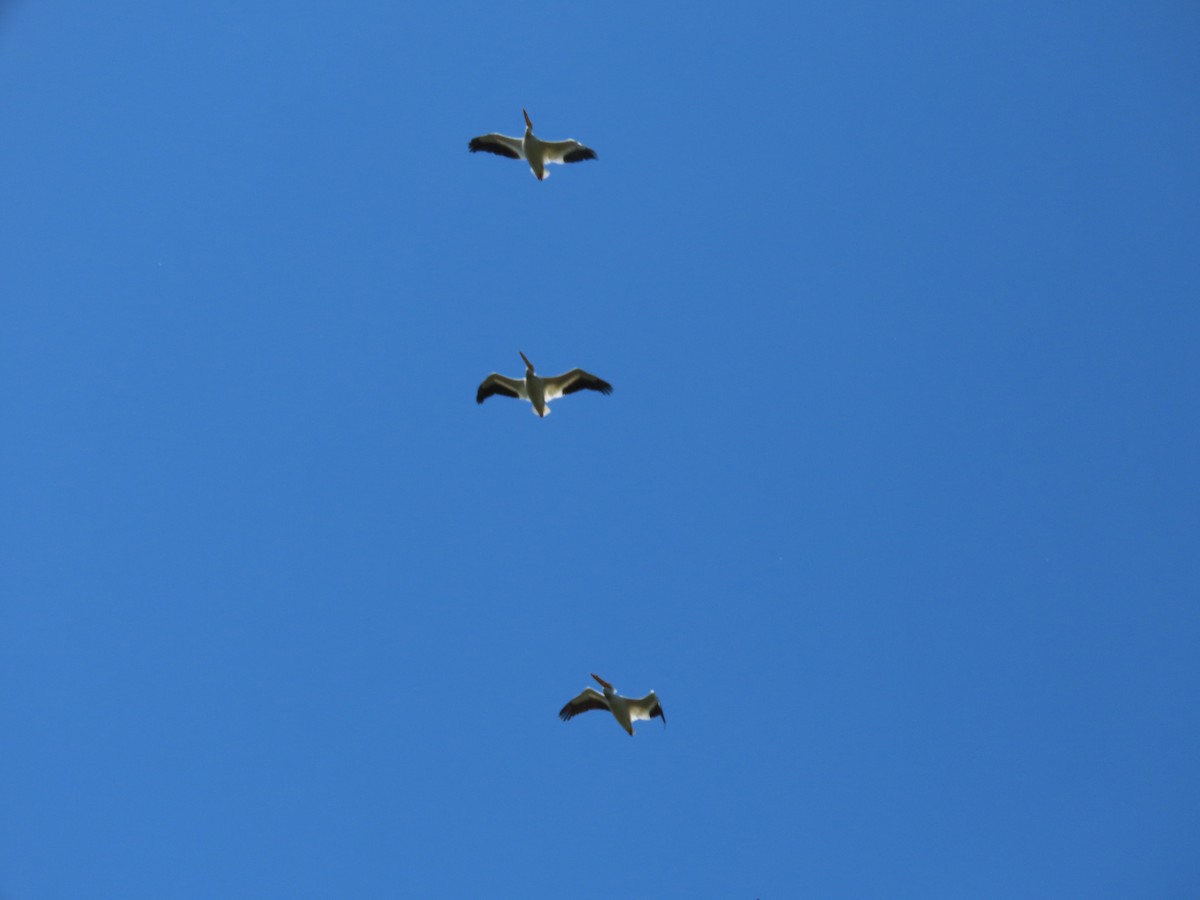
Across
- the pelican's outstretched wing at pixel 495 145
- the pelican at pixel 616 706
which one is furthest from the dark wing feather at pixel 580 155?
the pelican at pixel 616 706

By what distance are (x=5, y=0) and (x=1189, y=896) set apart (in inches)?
1542

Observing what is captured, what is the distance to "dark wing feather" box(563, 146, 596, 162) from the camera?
17062mm

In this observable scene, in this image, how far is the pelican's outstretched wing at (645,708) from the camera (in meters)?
16.8

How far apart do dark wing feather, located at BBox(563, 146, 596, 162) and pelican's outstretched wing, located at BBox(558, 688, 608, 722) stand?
10.6 metres

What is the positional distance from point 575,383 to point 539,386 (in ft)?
→ 2.36

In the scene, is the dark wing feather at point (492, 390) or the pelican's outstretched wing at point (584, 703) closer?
the pelican's outstretched wing at point (584, 703)

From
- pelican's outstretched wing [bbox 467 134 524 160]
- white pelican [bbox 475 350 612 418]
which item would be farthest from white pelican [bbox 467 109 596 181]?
white pelican [bbox 475 350 612 418]

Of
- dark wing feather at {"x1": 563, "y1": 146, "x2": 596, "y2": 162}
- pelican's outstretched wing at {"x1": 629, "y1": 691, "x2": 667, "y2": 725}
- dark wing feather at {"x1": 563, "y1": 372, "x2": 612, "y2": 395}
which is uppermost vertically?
dark wing feather at {"x1": 563, "y1": 146, "x2": 596, "y2": 162}

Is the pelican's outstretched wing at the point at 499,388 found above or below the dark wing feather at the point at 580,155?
below

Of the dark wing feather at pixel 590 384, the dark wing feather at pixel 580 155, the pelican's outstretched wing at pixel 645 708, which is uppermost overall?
the dark wing feather at pixel 580 155

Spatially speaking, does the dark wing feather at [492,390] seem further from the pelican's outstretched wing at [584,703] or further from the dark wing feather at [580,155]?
the pelican's outstretched wing at [584,703]

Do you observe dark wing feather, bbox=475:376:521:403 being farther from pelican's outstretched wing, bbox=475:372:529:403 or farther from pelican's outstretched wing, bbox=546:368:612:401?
pelican's outstretched wing, bbox=546:368:612:401

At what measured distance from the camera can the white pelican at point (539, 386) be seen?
16.9m

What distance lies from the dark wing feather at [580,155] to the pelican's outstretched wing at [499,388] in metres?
4.63
